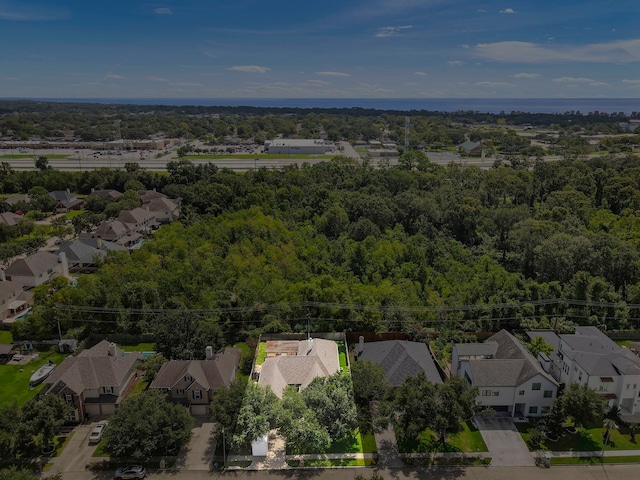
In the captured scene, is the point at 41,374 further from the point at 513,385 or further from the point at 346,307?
the point at 513,385

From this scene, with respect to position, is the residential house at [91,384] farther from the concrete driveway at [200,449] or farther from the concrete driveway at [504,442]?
the concrete driveway at [504,442]

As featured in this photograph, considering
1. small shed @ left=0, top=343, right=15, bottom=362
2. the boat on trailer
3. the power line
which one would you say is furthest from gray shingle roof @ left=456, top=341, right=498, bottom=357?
small shed @ left=0, top=343, right=15, bottom=362

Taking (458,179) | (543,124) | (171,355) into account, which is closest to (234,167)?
(458,179)

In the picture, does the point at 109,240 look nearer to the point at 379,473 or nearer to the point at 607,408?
the point at 379,473

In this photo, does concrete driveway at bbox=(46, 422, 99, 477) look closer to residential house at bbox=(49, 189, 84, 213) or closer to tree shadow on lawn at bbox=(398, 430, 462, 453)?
tree shadow on lawn at bbox=(398, 430, 462, 453)

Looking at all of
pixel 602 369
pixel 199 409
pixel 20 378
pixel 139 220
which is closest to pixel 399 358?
pixel 602 369
